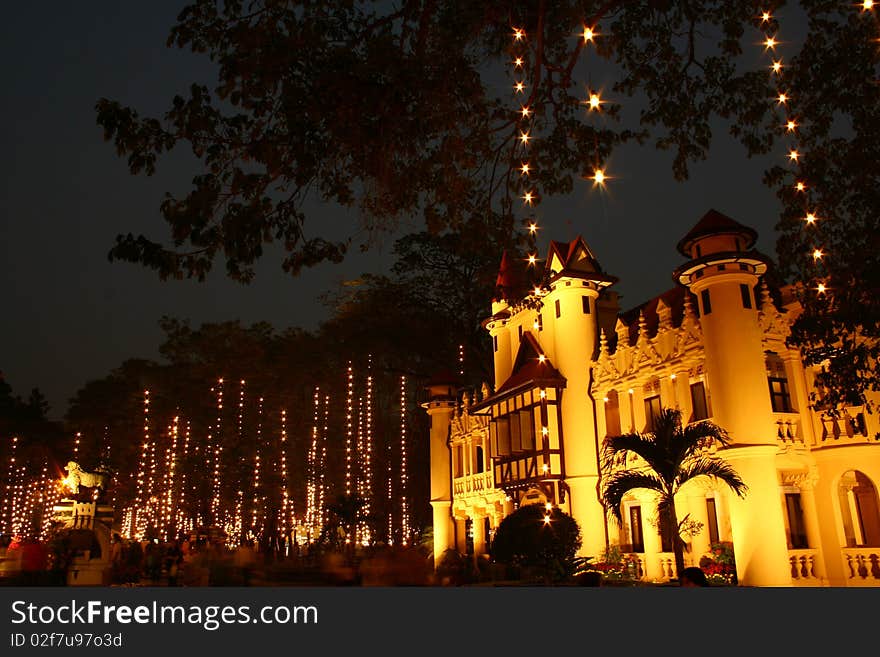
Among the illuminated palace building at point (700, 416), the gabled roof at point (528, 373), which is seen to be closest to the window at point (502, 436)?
the illuminated palace building at point (700, 416)

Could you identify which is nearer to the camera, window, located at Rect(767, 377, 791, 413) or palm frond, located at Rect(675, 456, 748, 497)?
palm frond, located at Rect(675, 456, 748, 497)

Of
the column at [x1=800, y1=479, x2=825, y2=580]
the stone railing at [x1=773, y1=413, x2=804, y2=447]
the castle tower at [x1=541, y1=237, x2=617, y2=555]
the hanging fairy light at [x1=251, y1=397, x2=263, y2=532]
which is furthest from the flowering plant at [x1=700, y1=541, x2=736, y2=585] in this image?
the hanging fairy light at [x1=251, y1=397, x2=263, y2=532]

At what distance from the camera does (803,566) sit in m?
17.7

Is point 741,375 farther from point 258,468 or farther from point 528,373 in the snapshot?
point 258,468

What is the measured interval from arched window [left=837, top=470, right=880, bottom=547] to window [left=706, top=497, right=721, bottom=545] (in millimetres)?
3158

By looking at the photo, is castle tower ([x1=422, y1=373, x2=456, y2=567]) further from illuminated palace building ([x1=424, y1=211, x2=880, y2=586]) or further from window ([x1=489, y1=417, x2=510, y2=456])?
window ([x1=489, y1=417, x2=510, y2=456])

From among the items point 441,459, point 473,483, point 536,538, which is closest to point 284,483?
point 441,459

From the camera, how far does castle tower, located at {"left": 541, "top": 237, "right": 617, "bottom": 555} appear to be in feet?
79.6

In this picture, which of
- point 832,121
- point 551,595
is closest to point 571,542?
point 832,121

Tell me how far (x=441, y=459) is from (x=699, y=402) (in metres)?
15.9

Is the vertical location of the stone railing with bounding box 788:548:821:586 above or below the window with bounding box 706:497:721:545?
below

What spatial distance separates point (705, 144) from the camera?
11031 mm

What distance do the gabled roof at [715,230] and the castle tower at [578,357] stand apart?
18.5ft

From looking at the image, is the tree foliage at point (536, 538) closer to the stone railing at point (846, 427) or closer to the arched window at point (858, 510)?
the arched window at point (858, 510)
